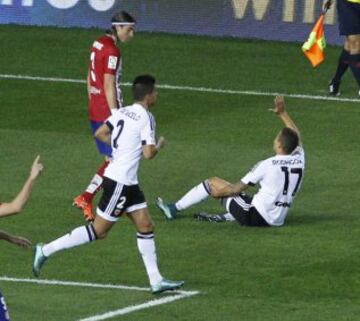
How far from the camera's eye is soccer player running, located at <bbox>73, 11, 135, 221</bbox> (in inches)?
757

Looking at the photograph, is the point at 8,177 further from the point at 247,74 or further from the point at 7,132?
the point at 247,74

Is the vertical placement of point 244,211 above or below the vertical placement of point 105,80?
below

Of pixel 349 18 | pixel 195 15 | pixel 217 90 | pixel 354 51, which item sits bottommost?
pixel 217 90

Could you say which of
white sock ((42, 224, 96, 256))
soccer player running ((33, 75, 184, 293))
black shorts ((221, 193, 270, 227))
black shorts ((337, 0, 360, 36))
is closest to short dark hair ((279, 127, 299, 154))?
black shorts ((221, 193, 270, 227))

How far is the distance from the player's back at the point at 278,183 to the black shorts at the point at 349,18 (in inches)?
334

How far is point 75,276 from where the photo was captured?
1655 cm

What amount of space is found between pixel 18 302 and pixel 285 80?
14075mm

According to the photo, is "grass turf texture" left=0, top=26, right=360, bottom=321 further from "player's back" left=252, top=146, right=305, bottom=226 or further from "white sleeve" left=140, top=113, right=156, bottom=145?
"white sleeve" left=140, top=113, right=156, bottom=145

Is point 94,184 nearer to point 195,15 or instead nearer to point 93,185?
point 93,185

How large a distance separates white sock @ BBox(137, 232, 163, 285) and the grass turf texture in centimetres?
23

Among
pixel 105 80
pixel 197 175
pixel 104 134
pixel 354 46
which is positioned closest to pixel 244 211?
pixel 105 80

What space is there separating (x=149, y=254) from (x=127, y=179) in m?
0.83

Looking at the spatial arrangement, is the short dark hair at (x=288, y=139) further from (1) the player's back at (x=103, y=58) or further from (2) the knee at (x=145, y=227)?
(2) the knee at (x=145, y=227)

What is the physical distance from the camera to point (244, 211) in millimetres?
18953
